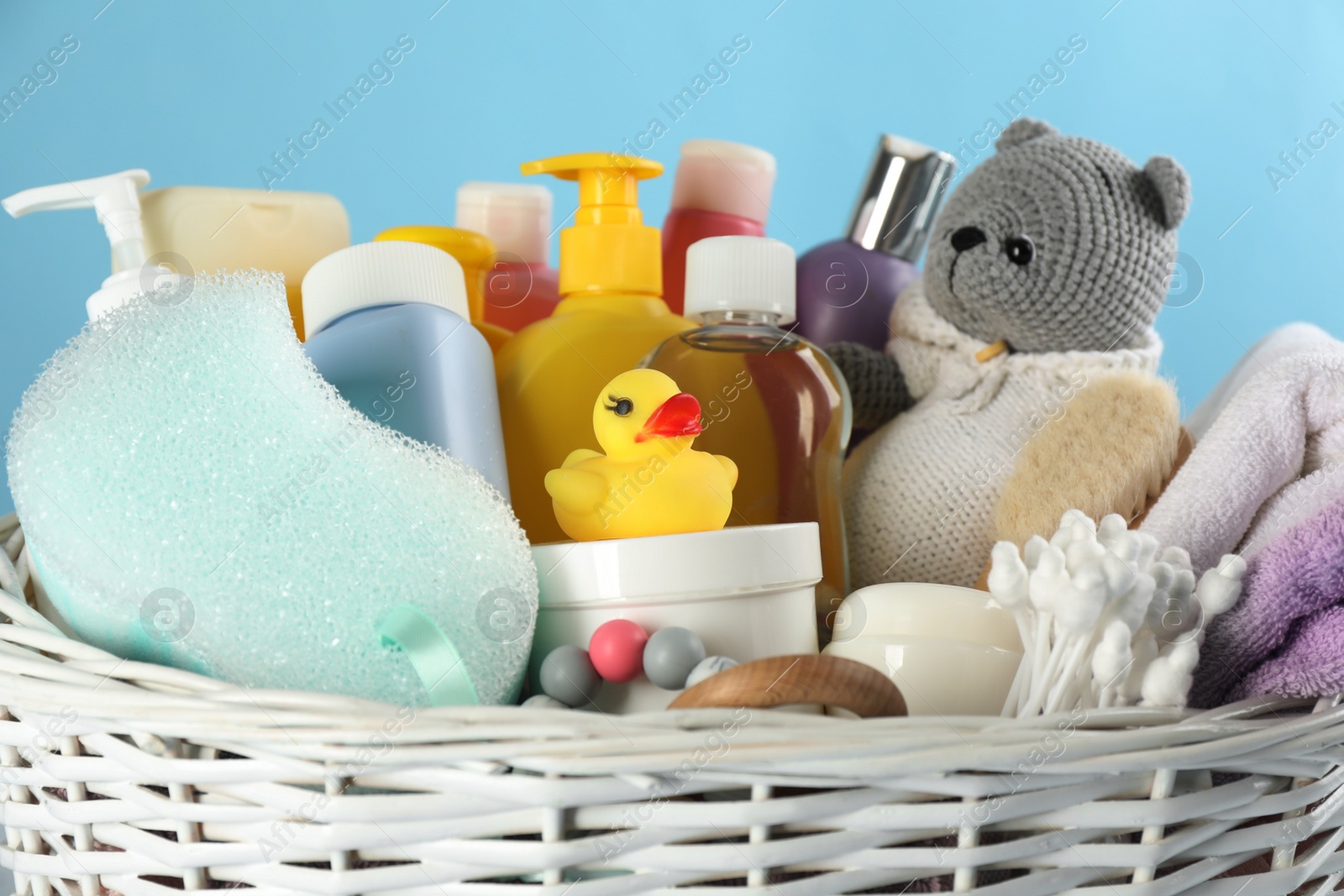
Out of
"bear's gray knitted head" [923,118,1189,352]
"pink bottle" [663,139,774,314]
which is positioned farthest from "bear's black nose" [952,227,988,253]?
"pink bottle" [663,139,774,314]

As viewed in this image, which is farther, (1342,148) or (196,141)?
(1342,148)

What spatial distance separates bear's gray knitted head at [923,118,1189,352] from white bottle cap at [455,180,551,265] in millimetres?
213

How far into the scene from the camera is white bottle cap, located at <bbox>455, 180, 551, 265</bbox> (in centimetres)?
57

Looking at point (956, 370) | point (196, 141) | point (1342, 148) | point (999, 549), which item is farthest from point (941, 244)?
point (1342, 148)

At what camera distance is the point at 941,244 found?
1.72 ft

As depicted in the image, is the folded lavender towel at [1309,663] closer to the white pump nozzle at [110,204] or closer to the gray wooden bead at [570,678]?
the gray wooden bead at [570,678]

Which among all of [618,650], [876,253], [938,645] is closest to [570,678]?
[618,650]

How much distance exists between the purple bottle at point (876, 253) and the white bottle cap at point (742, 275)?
0.11m

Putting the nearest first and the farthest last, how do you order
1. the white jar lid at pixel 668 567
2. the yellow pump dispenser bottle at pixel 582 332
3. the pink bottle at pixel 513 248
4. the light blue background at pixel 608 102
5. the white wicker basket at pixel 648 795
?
the white wicker basket at pixel 648 795 < the white jar lid at pixel 668 567 < the yellow pump dispenser bottle at pixel 582 332 < the pink bottle at pixel 513 248 < the light blue background at pixel 608 102

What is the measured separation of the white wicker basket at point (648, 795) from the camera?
252mm

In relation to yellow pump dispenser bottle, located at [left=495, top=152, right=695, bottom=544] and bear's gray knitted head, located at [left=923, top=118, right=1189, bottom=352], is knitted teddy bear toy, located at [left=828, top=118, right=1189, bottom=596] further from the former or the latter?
yellow pump dispenser bottle, located at [left=495, top=152, right=695, bottom=544]

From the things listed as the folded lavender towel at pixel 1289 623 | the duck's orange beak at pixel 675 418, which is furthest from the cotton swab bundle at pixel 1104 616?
the duck's orange beak at pixel 675 418

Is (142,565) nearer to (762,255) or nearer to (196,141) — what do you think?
(762,255)

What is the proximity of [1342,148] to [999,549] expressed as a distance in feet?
2.77
